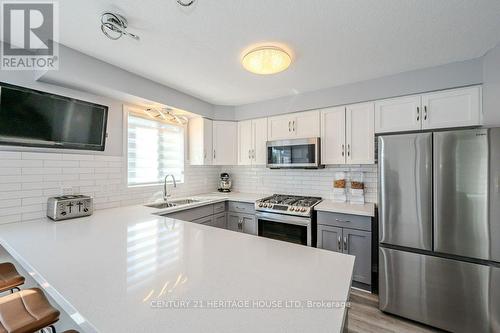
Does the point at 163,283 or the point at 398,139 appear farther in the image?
the point at 398,139

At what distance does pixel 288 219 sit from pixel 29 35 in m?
2.92

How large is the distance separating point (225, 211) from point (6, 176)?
2254mm

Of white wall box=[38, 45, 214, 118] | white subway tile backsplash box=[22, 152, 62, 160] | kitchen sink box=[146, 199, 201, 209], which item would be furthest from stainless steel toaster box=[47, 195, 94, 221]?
white wall box=[38, 45, 214, 118]

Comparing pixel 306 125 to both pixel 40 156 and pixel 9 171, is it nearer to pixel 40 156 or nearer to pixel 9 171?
pixel 40 156

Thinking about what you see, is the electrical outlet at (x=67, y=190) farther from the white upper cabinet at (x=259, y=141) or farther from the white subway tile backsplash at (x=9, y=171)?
the white upper cabinet at (x=259, y=141)

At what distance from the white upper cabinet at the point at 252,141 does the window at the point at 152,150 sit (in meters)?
0.95

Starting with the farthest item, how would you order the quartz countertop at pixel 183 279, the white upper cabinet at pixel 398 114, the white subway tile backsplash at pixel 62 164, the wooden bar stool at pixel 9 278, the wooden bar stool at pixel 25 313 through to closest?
1. the white upper cabinet at pixel 398 114
2. the white subway tile backsplash at pixel 62 164
3. the wooden bar stool at pixel 9 278
4. the wooden bar stool at pixel 25 313
5. the quartz countertop at pixel 183 279

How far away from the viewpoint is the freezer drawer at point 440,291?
1.58 meters

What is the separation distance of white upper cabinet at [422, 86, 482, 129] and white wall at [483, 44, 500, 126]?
0.19 feet

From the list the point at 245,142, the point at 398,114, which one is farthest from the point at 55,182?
the point at 398,114

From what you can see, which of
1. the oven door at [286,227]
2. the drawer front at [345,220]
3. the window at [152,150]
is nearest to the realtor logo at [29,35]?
the window at [152,150]

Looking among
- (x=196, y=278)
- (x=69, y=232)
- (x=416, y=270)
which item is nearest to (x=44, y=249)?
(x=69, y=232)

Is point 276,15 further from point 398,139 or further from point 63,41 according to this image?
point 63,41

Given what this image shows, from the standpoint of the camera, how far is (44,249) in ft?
3.82
